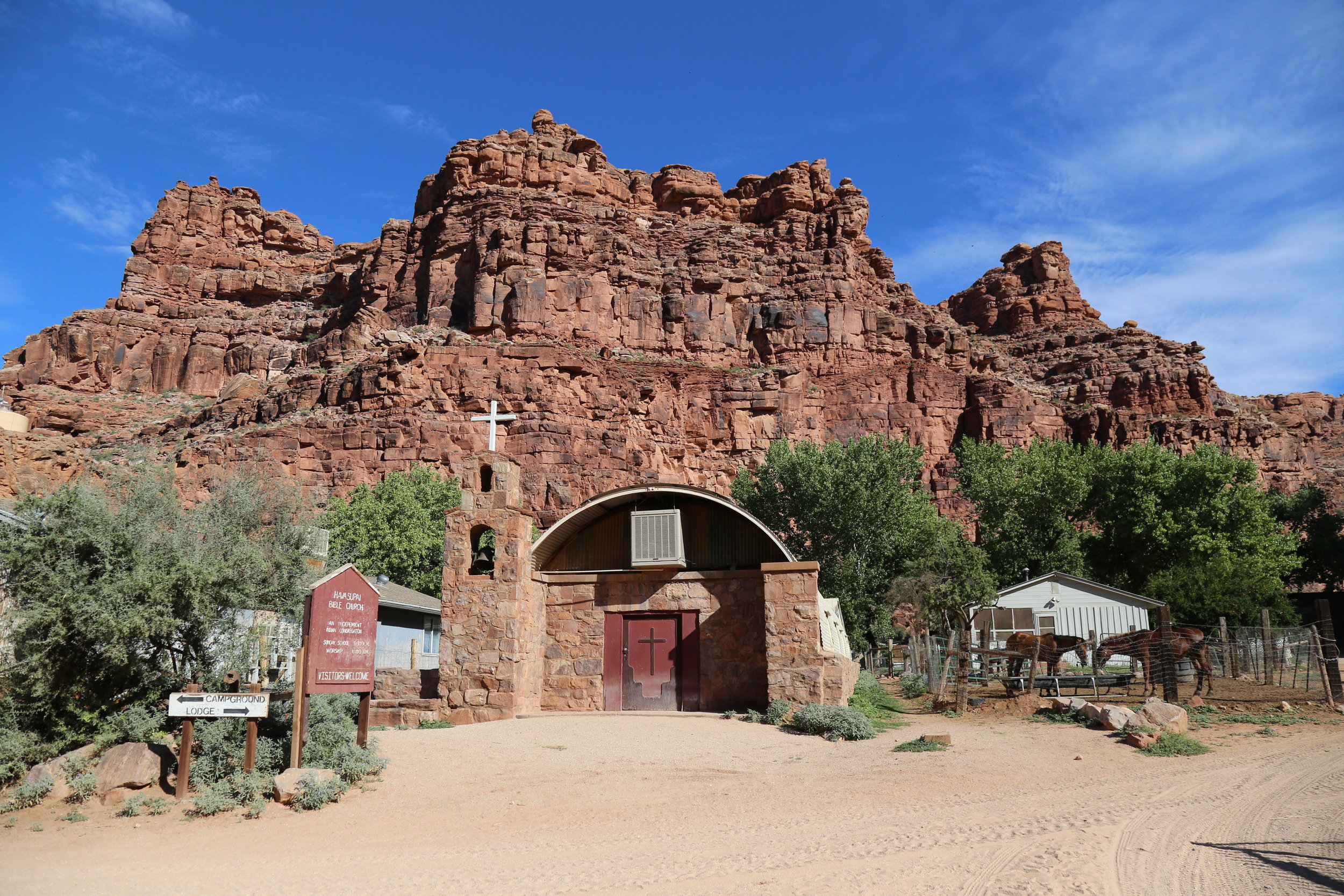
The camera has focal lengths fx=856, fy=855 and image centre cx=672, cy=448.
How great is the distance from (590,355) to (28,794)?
55238mm

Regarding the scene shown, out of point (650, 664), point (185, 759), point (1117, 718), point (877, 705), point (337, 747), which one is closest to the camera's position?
point (185, 759)

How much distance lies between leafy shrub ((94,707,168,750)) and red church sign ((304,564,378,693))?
2.26 m

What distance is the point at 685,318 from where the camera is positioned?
70812mm

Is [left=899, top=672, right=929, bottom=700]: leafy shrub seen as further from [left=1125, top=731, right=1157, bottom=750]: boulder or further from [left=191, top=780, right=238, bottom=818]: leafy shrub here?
[left=191, top=780, right=238, bottom=818]: leafy shrub

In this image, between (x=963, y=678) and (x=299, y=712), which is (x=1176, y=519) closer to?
(x=963, y=678)

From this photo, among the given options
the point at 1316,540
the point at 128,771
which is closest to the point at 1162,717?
the point at 128,771

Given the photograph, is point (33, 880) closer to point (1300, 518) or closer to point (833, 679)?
point (833, 679)

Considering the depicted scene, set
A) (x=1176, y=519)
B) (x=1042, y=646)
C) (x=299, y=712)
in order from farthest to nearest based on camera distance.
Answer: (x=1176, y=519) → (x=1042, y=646) → (x=299, y=712)

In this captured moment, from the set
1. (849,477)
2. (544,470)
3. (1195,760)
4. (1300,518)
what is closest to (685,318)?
(544,470)

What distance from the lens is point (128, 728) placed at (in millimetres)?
10867

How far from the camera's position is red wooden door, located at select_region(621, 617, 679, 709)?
17.8 m

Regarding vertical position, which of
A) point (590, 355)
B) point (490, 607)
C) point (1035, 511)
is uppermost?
point (590, 355)

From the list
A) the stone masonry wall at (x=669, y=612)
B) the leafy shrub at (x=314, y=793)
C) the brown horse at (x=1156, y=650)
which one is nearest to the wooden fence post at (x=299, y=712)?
the leafy shrub at (x=314, y=793)

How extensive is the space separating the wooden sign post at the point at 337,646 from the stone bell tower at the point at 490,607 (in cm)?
483
